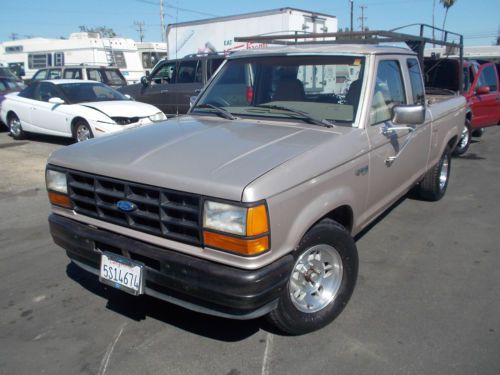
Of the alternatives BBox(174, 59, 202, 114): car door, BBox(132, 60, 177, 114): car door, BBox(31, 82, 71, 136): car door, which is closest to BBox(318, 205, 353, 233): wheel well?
BBox(31, 82, 71, 136): car door

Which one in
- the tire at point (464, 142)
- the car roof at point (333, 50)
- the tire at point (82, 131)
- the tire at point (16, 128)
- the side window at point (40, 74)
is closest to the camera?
the car roof at point (333, 50)

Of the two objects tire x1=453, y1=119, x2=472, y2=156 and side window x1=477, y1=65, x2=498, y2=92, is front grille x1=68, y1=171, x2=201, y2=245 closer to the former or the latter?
tire x1=453, y1=119, x2=472, y2=156

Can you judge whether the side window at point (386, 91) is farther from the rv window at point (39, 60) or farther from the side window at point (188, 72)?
the rv window at point (39, 60)

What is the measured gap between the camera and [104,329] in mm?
3160

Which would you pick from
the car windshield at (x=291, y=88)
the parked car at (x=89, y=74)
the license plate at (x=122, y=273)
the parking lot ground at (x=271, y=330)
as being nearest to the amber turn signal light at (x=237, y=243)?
the license plate at (x=122, y=273)

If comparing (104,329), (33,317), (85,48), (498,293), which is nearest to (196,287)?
(104,329)

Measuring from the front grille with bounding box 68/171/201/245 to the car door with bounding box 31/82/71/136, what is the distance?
7060mm

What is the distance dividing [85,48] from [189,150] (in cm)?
1975

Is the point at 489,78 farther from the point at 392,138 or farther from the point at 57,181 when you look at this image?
the point at 57,181

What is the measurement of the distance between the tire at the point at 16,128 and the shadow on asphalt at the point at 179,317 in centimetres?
856

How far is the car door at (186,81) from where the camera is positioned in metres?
11.3

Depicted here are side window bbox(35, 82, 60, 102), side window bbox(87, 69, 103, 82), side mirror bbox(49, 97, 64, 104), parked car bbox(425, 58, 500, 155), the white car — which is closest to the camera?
parked car bbox(425, 58, 500, 155)

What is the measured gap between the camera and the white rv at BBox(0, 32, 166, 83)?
20.5 meters

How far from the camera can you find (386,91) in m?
3.93
